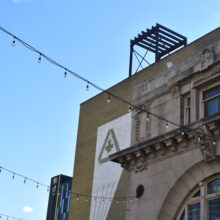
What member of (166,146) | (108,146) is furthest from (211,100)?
(108,146)

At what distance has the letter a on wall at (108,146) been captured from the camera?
34.4 meters

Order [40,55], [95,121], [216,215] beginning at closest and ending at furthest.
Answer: [40,55] → [216,215] → [95,121]

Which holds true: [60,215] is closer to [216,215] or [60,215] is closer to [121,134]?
[121,134]

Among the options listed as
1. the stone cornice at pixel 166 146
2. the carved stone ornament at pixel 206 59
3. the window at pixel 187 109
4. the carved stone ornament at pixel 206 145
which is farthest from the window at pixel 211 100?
the carved stone ornament at pixel 206 145

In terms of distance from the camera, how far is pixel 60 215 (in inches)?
4087

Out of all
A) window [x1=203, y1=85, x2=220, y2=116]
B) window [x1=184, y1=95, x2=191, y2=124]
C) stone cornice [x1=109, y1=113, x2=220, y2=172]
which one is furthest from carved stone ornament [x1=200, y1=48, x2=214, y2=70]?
stone cornice [x1=109, y1=113, x2=220, y2=172]

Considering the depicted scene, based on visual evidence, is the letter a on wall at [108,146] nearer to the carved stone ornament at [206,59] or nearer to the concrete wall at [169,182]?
the concrete wall at [169,182]

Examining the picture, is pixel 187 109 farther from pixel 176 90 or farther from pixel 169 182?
pixel 169 182

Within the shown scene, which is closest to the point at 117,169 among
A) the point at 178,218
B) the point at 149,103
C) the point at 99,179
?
the point at 99,179

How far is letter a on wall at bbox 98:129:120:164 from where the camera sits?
34.4 metres

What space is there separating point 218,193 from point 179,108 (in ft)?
14.2

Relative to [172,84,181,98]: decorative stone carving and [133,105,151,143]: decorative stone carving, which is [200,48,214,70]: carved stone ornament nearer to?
[172,84,181,98]: decorative stone carving

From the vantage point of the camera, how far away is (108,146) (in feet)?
115

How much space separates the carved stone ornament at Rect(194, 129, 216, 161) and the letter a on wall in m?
14.6
